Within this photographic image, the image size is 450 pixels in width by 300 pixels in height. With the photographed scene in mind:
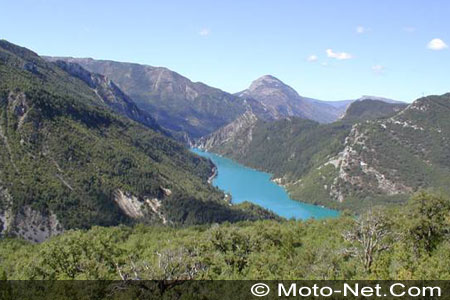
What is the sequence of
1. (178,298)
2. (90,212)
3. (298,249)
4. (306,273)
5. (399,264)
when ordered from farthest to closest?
1. (90,212)
2. (298,249)
3. (306,273)
4. (399,264)
5. (178,298)

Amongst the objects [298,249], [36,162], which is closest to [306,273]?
[298,249]

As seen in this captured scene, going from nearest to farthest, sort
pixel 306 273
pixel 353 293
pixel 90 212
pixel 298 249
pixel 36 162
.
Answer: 1. pixel 353 293
2. pixel 306 273
3. pixel 298 249
4. pixel 90 212
5. pixel 36 162

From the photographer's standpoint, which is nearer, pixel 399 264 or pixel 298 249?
pixel 399 264

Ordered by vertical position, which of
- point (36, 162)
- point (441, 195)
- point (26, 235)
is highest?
point (441, 195)

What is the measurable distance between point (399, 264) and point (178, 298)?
22343 millimetres

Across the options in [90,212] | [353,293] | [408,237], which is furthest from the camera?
[90,212]

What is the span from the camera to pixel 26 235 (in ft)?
524

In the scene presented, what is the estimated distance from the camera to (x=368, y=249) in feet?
157

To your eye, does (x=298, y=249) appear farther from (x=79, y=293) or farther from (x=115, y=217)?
(x=115, y=217)

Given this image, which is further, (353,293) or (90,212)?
(90,212)

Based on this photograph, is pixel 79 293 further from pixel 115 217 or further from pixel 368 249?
pixel 115 217

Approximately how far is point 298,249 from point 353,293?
32.5 metres

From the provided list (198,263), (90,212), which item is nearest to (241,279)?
(198,263)

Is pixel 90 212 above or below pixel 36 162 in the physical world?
below
